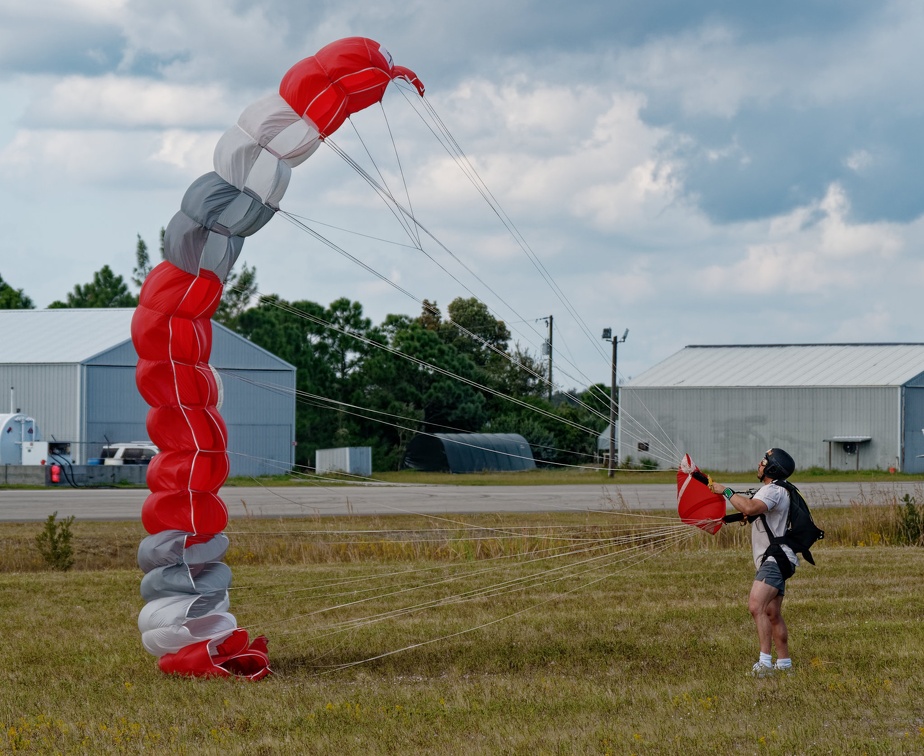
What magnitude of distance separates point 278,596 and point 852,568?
730 cm

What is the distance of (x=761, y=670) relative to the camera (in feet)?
27.0

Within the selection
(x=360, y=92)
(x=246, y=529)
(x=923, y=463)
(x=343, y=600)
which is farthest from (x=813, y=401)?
(x=360, y=92)

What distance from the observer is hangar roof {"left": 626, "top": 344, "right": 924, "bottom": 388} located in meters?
52.8

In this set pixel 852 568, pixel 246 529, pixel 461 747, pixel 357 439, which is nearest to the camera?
pixel 461 747

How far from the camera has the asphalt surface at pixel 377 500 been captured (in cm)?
2470

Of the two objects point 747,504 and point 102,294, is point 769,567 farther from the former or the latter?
point 102,294

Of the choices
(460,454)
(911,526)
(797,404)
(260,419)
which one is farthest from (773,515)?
(797,404)

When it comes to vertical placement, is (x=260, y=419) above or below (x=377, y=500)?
above

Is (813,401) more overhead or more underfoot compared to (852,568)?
more overhead

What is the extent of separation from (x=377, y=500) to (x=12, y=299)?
179ft

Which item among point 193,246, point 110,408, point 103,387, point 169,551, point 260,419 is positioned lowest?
point 169,551

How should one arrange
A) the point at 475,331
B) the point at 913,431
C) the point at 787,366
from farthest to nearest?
the point at 475,331 < the point at 787,366 < the point at 913,431

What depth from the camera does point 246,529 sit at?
20.3 m

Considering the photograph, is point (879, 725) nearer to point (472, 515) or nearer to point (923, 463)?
point (472, 515)
